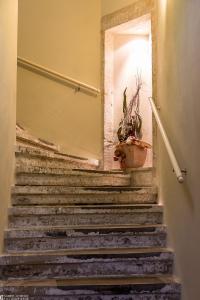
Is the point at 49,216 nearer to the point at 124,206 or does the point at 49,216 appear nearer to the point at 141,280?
the point at 124,206

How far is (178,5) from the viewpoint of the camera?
9.80 ft

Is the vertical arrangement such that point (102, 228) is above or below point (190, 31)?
below

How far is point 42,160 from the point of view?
4070 millimetres

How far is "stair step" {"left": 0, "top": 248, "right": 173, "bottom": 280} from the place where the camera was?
2.93m

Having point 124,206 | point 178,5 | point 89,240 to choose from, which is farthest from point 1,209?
point 178,5

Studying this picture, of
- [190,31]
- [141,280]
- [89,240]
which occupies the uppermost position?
[190,31]

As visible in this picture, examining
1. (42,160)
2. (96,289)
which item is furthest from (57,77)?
(96,289)

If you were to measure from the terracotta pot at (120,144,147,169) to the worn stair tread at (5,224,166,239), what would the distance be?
122 centimetres

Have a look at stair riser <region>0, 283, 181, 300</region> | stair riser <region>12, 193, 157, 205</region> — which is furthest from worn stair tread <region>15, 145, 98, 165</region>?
stair riser <region>0, 283, 181, 300</region>

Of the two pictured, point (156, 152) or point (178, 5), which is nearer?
point (178, 5)

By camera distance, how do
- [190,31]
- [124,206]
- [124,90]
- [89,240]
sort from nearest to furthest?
[190,31] → [89,240] → [124,206] → [124,90]

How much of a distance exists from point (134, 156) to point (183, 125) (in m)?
1.65

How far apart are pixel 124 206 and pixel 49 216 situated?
659 millimetres

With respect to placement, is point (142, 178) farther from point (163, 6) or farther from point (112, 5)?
point (112, 5)
